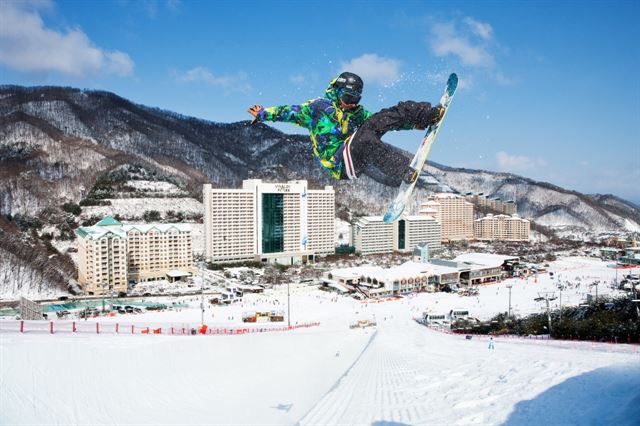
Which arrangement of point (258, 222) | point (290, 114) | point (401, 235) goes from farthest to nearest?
point (401, 235), point (258, 222), point (290, 114)

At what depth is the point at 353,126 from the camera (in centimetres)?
444

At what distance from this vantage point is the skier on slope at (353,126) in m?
4.12

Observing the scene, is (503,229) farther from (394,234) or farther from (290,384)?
(290,384)

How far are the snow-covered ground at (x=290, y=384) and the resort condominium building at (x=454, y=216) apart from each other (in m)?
44.0

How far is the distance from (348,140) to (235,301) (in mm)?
21913

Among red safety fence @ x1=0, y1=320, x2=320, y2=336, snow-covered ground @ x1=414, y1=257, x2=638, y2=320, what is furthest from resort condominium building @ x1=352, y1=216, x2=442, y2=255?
red safety fence @ x1=0, y1=320, x2=320, y2=336

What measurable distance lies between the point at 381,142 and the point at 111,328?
12498mm

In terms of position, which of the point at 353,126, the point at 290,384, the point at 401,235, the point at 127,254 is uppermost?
the point at 353,126

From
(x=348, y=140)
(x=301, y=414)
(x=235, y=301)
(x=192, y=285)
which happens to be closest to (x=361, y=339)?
(x=301, y=414)

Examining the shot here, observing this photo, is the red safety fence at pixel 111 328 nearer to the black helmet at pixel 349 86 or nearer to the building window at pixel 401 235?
the black helmet at pixel 349 86

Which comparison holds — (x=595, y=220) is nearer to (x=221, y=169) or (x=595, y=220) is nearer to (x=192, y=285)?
(x=221, y=169)

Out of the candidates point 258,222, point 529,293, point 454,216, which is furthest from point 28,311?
point 454,216

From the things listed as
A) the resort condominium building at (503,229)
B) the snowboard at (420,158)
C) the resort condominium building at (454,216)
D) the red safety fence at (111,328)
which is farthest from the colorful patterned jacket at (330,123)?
the resort condominium building at (503,229)

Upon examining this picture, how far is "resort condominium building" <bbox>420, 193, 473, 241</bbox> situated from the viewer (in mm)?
53625
